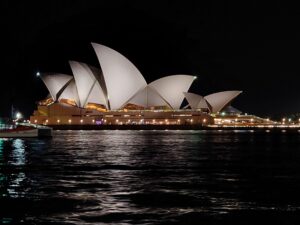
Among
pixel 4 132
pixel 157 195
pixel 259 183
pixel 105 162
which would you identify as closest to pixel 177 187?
pixel 157 195

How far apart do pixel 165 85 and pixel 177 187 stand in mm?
85616

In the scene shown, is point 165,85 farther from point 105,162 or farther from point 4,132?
point 105,162

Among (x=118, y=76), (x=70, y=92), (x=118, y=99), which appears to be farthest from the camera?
(x=70, y=92)

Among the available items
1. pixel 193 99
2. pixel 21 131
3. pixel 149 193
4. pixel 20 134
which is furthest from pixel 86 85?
pixel 149 193

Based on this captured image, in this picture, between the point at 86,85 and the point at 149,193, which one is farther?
the point at 86,85

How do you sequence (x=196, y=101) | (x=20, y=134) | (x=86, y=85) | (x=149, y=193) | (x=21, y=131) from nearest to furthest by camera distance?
1. (x=149, y=193)
2. (x=20, y=134)
3. (x=21, y=131)
4. (x=86, y=85)
5. (x=196, y=101)

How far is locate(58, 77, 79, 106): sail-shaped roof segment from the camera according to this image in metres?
103

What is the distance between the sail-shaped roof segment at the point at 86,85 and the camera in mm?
94000

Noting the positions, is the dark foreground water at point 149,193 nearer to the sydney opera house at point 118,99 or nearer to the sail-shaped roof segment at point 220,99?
the sydney opera house at point 118,99

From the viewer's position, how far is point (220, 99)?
11288cm

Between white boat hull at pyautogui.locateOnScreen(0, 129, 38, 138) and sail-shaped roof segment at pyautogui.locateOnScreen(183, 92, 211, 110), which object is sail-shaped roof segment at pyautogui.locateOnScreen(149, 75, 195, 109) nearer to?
sail-shaped roof segment at pyautogui.locateOnScreen(183, 92, 211, 110)

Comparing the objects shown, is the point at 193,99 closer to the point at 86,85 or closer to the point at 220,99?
the point at 220,99

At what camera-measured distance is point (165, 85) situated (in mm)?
103000

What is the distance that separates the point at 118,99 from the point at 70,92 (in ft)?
32.2
